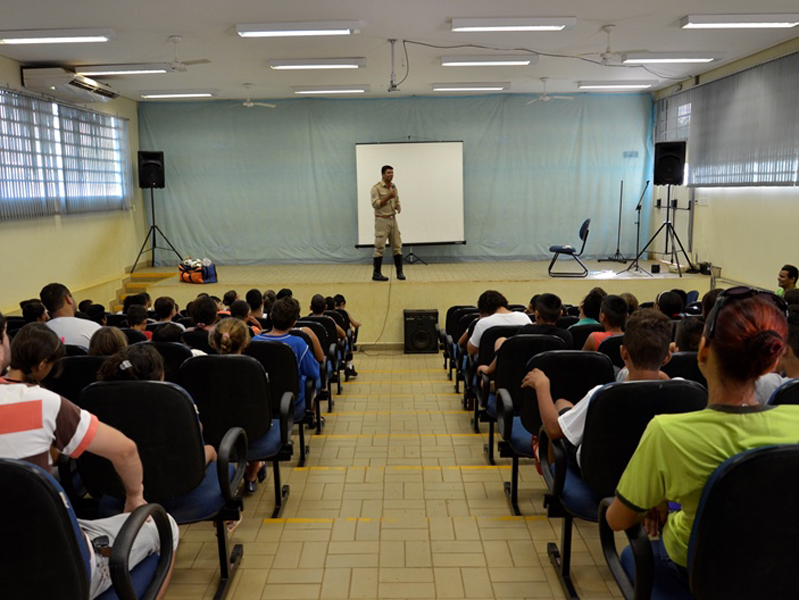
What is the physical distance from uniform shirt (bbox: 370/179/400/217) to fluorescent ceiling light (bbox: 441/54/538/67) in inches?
72.3

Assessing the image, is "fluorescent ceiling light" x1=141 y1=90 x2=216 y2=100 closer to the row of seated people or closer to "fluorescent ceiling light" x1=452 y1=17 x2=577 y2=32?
"fluorescent ceiling light" x1=452 y1=17 x2=577 y2=32

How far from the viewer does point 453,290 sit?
336 inches

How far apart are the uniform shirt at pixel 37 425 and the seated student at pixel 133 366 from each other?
505 mm

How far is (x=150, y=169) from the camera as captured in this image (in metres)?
10.2

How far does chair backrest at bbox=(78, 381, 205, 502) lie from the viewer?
7.31 ft

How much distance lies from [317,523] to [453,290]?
222 inches

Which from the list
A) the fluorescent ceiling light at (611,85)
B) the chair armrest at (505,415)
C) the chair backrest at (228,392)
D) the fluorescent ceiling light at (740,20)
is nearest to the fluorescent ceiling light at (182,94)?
the fluorescent ceiling light at (611,85)

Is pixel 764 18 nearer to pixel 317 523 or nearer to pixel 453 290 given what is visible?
pixel 453 290

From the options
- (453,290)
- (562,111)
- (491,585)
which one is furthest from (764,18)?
(491,585)

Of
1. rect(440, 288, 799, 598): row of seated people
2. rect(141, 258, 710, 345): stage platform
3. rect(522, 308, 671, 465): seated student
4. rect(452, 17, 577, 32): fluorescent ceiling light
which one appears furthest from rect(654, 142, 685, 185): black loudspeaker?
rect(522, 308, 671, 465): seated student

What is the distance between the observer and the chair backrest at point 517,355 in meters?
3.42

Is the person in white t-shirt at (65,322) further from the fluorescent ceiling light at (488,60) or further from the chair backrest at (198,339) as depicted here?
the fluorescent ceiling light at (488,60)

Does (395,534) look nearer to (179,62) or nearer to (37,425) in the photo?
(37,425)

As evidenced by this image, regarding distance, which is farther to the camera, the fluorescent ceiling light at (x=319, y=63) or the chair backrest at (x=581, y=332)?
the fluorescent ceiling light at (x=319, y=63)
